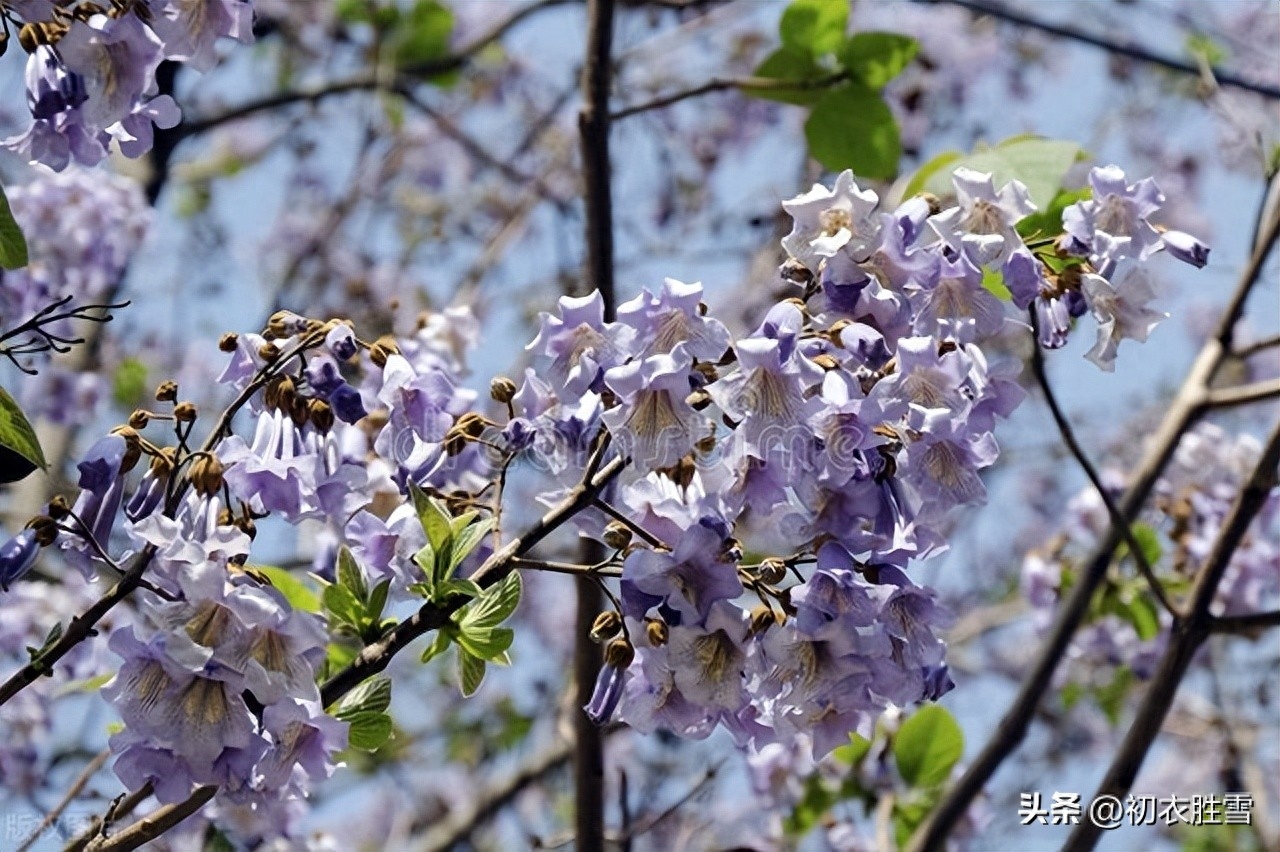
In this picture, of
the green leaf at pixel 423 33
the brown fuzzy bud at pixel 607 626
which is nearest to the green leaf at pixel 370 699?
the brown fuzzy bud at pixel 607 626

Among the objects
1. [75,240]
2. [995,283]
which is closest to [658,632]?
[995,283]

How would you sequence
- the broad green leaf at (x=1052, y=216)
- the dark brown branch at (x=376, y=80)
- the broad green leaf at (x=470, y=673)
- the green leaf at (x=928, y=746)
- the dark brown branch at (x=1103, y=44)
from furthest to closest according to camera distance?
the dark brown branch at (x=376, y=80)
the dark brown branch at (x=1103, y=44)
the green leaf at (x=928, y=746)
the broad green leaf at (x=1052, y=216)
the broad green leaf at (x=470, y=673)

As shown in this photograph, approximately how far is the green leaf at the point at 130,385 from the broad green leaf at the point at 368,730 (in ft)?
9.44

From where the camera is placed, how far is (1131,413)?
706 centimetres

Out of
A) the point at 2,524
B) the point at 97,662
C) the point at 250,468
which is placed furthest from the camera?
the point at 2,524

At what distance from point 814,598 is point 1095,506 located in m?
2.65

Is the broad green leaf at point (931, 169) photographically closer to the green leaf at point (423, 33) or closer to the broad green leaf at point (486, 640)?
the broad green leaf at point (486, 640)

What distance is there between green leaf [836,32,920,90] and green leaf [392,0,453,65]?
2505 millimetres

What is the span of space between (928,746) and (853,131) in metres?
1.18

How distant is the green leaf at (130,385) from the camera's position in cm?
425

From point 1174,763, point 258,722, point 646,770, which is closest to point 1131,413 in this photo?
point 1174,763

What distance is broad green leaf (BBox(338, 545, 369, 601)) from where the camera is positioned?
5.37 feet

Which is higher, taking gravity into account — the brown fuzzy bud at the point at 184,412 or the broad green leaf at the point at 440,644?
the brown fuzzy bud at the point at 184,412

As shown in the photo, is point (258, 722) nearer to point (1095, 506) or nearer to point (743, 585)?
point (743, 585)
